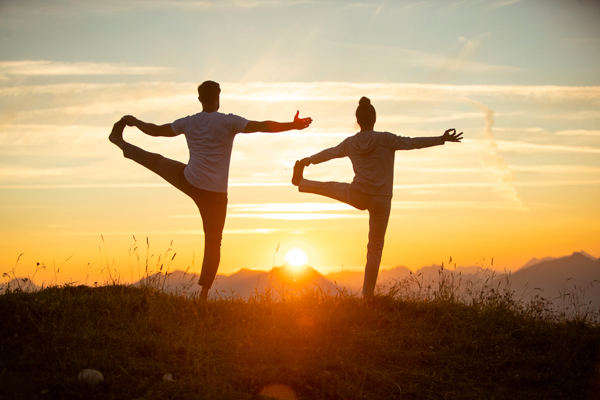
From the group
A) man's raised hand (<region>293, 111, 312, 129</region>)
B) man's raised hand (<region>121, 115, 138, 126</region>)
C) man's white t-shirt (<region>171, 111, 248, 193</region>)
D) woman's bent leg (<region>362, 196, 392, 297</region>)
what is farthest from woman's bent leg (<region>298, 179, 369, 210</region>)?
man's raised hand (<region>121, 115, 138, 126</region>)

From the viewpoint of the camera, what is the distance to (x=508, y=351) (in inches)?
250

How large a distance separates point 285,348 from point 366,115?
3777 millimetres

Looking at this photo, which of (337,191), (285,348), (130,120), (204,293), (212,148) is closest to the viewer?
(285,348)

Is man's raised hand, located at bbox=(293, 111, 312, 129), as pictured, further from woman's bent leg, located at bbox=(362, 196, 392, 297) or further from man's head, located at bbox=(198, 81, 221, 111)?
woman's bent leg, located at bbox=(362, 196, 392, 297)

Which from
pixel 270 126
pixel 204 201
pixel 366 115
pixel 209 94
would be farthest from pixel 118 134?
pixel 366 115

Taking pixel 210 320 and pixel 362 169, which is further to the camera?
pixel 362 169

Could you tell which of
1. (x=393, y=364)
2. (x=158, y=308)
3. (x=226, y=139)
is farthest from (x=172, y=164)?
(x=393, y=364)

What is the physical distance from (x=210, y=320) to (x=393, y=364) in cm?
241

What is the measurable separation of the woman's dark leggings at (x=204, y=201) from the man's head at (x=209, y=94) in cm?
94

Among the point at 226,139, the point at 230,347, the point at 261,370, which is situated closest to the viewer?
the point at 261,370

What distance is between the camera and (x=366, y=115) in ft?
24.9

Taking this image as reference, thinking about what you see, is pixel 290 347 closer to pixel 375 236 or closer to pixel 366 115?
pixel 375 236

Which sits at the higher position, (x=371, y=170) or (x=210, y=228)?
(x=371, y=170)

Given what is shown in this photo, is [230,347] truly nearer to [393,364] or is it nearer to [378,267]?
[393,364]
